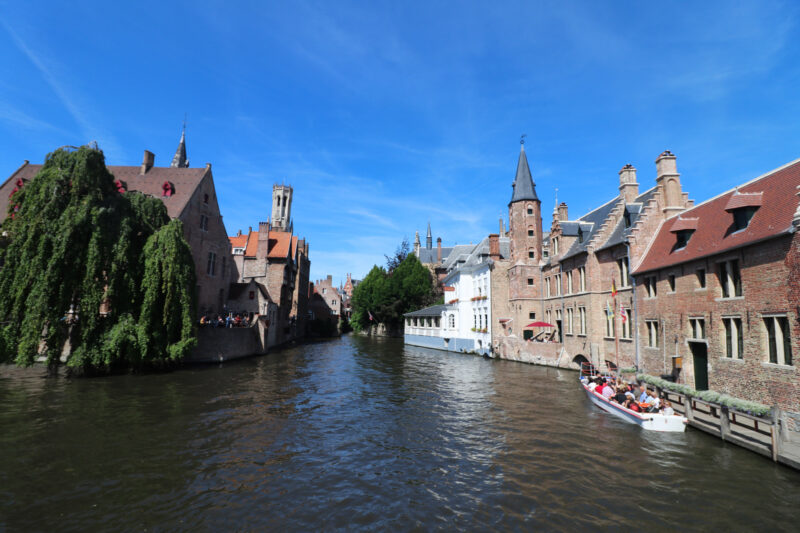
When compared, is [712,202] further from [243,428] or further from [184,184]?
[184,184]

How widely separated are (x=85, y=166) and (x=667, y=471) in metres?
29.9

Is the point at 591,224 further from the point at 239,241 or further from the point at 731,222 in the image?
the point at 239,241

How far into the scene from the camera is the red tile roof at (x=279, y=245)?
175ft

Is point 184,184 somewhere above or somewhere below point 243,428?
above

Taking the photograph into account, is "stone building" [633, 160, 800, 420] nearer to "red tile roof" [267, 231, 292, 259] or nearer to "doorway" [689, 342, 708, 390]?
"doorway" [689, 342, 708, 390]

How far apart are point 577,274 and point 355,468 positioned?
26303 mm

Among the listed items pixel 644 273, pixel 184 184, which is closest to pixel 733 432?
pixel 644 273

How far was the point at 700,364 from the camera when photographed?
19.0m

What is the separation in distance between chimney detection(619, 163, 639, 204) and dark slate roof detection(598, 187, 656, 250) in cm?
53

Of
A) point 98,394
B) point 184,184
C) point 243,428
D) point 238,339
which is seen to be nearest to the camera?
point 243,428

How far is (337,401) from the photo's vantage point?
19.7 meters

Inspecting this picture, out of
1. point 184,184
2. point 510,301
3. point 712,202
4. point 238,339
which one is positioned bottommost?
point 238,339

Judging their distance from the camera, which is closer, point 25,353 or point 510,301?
point 25,353

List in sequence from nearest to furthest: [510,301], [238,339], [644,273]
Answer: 1. [644,273]
2. [238,339]
3. [510,301]
